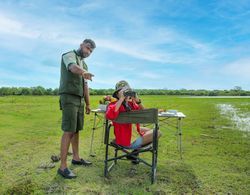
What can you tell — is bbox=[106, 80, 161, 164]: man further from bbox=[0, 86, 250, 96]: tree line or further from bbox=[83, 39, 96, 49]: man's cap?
bbox=[0, 86, 250, 96]: tree line

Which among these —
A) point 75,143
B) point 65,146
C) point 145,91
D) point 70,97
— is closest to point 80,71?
point 70,97

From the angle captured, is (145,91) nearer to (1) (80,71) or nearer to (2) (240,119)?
(2) (240,119)

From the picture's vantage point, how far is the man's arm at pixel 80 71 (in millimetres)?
3342

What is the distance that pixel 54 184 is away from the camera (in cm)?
347

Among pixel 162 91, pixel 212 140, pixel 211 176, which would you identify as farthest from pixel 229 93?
pixel 211 176

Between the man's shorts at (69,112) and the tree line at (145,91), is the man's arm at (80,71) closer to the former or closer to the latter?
the man's shorts at (69,112)

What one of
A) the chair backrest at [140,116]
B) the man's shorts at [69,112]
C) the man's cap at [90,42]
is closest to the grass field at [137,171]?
the man's shorts at [69,112]

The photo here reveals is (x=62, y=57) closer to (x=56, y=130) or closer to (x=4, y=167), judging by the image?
(x=4, y=167)

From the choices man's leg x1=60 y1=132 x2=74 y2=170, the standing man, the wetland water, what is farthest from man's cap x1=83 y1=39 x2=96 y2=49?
the wetland water

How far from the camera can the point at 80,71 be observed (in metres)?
3.40

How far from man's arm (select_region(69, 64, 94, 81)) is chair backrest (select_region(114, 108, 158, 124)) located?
633 millimetres

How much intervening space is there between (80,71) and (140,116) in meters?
0.91

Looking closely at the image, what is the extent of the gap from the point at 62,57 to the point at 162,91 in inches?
1362

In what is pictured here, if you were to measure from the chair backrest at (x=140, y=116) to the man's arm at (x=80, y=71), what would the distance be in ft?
2.08
